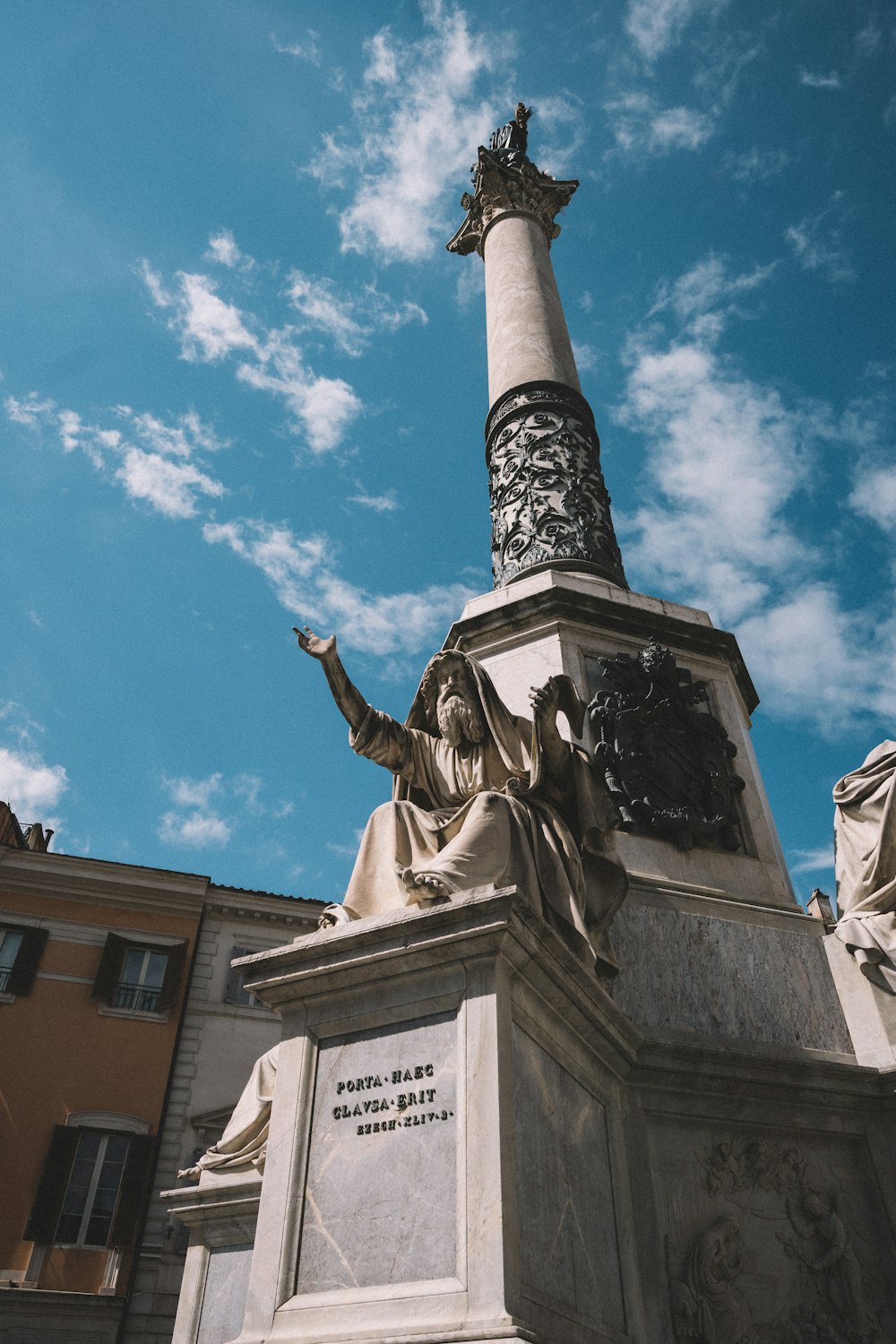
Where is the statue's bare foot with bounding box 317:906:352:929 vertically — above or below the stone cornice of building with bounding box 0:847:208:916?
below

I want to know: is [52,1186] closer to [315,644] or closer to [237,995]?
[237,995]

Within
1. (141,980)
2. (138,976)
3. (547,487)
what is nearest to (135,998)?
(141,980)

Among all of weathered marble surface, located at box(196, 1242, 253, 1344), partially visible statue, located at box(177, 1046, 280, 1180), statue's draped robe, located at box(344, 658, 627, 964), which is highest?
statue's draped robe, located at box(344, 658, 627, 964)

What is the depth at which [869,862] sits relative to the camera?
6566 millimetres

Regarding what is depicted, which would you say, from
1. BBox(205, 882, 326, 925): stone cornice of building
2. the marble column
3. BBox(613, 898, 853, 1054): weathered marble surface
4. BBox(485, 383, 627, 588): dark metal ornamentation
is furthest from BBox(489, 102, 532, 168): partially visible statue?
BBox(205, 882, 326, 925): stone cornice of building

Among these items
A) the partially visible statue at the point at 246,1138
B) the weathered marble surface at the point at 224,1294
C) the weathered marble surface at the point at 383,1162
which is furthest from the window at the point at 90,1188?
the weathered marble surface at the point at 383,1162

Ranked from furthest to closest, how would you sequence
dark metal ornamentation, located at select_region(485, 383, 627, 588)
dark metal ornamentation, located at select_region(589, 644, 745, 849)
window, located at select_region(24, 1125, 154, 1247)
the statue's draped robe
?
1. window, located at select_region(24, 1125, 154, 1247)
2. dark metal ornamentation, located at select_region(485, 383, 627, 588)
3. dark metal ornamentation, located at select_region(589, 644, 745, 849)
4. the statue's draped robe

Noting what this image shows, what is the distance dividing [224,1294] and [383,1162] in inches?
134

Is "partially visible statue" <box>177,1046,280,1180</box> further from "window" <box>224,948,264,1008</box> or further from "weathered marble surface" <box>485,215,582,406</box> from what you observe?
"window" <box>224,948,264,1008</box>

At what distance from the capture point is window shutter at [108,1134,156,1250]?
19500 mm

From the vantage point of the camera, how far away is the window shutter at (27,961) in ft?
72.5

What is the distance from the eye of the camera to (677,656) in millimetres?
8328

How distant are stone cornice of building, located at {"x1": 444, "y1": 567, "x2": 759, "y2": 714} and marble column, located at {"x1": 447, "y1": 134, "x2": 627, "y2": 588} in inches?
31.9

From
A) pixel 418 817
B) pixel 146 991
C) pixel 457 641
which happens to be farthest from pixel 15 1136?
pixel 418 817
